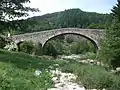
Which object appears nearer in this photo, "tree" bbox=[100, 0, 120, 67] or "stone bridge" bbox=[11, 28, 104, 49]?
"tree" bbox=[100, 0, 120, 67]

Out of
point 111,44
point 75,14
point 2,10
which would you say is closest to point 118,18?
point 111,44

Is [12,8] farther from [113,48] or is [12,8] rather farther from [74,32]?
[74,32]

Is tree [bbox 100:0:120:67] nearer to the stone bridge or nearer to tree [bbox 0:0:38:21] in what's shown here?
tree [bbox 0:0:38:21]

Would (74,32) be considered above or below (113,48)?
below

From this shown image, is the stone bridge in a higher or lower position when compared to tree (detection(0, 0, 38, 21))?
lower

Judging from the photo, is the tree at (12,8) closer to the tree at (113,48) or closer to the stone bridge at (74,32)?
the tree at (113,48)

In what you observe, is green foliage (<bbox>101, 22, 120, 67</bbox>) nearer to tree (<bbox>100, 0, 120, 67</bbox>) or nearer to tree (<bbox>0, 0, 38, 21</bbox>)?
tree (<bbox>100, 0, 120, 67</bbox>)

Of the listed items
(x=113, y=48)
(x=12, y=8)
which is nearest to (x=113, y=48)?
(x=113, y=48)

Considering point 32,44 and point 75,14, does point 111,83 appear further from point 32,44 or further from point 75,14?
point 75,14

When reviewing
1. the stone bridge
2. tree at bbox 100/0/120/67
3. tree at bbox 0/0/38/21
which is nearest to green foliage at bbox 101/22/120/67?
tree at bbox 100/0/120/67

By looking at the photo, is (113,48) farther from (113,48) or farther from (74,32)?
(74,32)

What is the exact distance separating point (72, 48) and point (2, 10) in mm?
71198

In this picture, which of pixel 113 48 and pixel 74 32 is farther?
pixel 74 32

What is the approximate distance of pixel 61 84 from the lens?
14148 mm
